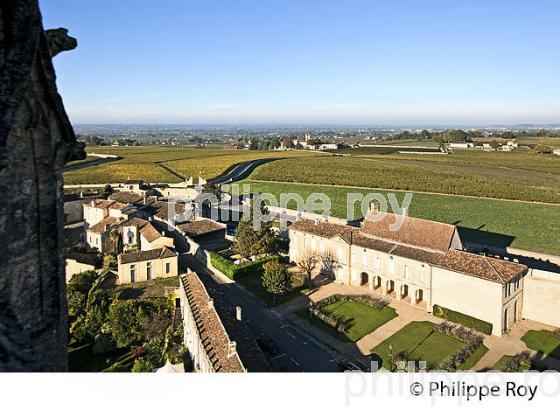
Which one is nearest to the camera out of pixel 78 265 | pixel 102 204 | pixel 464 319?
pixel 464 319

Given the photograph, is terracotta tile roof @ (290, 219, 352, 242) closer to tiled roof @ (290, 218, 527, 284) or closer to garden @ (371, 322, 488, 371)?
tiled roof @ (290, 218, 527, 284)

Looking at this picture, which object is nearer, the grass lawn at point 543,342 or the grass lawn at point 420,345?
the grass lawn at point 420,345

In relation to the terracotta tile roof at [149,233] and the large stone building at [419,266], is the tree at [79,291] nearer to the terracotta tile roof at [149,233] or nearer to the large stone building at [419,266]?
the terracotta tile roof at [149,233]

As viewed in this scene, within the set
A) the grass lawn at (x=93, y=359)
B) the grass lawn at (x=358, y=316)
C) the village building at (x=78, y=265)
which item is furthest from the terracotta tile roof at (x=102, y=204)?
the grass lawn at (x=358, y=316)

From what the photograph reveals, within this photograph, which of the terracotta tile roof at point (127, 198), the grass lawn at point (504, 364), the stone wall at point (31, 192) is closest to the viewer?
the stone wall at point (31, 192)

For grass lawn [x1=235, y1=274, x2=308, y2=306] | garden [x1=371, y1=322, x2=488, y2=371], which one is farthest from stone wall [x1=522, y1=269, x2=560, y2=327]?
grass lawn [x1=235, y1=274, x2=308, y2=306]

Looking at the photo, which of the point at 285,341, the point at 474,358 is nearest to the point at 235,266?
the point at 285,341

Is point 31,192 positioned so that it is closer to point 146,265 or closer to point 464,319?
point 464,319
